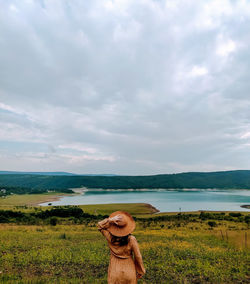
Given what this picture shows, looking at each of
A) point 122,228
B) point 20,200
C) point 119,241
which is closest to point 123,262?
point 119,241

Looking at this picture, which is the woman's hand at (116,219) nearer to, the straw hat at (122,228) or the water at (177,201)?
the straw hat at (122,228)

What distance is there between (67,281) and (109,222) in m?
6.72

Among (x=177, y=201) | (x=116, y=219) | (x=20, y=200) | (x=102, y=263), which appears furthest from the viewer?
(x=177, y=201)

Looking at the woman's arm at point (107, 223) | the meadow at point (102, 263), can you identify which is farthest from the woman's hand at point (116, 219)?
the meadow at point (102, 263)

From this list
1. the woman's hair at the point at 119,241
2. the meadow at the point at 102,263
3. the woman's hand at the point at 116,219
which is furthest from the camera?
the meadow at the point at 102,263

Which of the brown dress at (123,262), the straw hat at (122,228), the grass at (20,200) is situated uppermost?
the straw hat at (122,228)

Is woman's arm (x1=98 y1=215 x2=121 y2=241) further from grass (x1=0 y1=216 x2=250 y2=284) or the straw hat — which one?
grass (x1=0 y1=216 x2=250 y2=284)

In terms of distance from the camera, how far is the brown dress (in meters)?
5.10

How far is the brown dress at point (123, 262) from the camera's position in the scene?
16.7 feet

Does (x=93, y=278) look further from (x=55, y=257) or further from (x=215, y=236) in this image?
(x=215, y=236)

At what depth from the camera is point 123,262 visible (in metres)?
5.25

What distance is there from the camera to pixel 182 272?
11.2m

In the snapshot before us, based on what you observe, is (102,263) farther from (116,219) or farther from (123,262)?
(116,219)

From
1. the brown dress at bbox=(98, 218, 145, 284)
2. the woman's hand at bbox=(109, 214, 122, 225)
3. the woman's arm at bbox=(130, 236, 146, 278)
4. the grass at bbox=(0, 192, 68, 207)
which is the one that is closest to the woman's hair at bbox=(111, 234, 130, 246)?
the brown dress at bbox=(98, 218, 145, 284)
